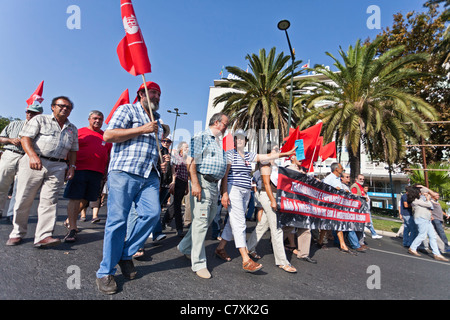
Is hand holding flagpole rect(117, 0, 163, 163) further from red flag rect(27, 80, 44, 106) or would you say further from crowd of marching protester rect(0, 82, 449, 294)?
red flag rect(27, 80, 44, 106)

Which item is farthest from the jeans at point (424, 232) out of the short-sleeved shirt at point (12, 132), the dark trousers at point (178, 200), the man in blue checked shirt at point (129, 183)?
the short-sleeved shirt at point (12, 132)

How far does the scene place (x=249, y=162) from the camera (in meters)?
3.66

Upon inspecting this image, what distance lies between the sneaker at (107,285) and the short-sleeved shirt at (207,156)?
1367 millimetres

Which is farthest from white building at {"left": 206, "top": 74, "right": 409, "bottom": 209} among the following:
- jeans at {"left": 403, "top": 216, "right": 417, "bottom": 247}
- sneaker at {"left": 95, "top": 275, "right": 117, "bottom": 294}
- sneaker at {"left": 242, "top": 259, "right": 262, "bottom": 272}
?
sneaker at {"left": 95, "top": 275, "right": 117, "bottom": 294}

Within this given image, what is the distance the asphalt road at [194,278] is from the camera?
213 cm

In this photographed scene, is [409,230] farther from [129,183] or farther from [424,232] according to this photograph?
[129,183]

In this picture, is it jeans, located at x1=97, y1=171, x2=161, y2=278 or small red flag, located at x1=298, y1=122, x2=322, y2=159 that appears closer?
jeans, located at x1=97, y1=171, x2=161, y2=278

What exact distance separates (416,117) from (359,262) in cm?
1098

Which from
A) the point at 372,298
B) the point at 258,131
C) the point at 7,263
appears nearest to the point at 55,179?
the point at 7,263

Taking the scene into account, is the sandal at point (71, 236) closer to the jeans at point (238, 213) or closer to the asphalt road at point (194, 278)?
the asphalt road at point (194, 278)

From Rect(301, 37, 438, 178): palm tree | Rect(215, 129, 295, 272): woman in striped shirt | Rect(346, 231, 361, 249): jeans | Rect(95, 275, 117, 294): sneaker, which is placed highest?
Rect(301, 37, 438, 178): palm tree

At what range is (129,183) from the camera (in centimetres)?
243

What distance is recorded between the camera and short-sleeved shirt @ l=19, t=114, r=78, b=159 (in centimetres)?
319

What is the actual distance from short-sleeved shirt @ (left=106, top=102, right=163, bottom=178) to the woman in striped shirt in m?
1.07
